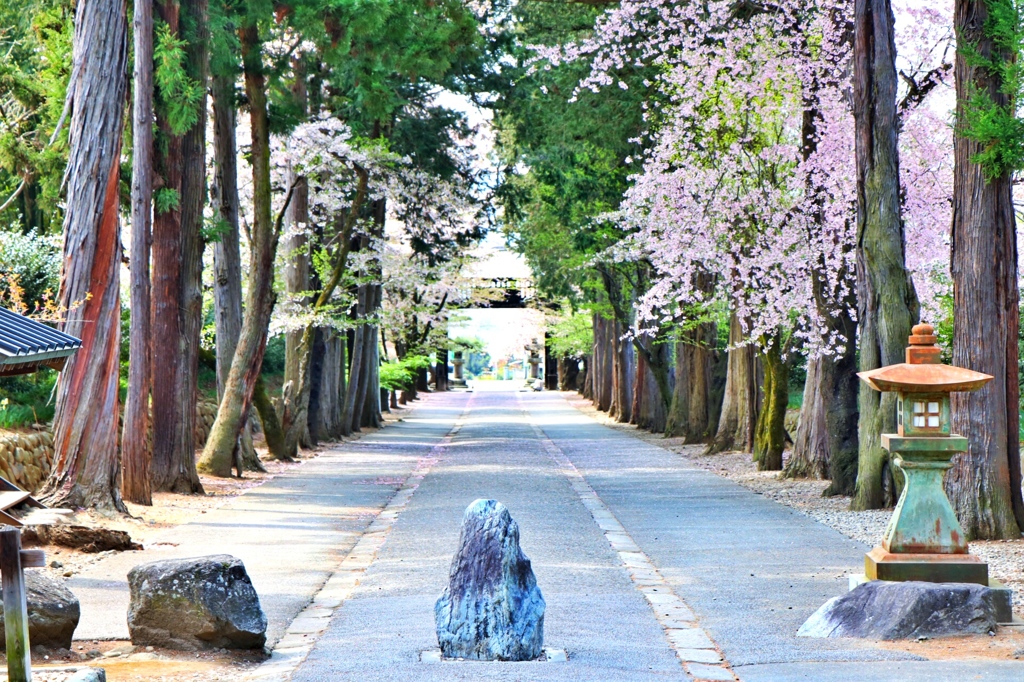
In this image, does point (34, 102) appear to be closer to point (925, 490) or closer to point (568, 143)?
point (568, 143)

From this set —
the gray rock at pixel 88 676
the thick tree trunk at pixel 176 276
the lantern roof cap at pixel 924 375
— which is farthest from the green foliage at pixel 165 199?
the gray rock at pixel 88 676

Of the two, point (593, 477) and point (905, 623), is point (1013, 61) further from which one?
point (593, 477)

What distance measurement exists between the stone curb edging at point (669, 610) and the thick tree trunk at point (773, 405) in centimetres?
635

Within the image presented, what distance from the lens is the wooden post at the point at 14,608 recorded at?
6.95m

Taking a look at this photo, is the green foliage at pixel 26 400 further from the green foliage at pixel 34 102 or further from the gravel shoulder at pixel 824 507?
the gravel shoulder at pixel 824 507

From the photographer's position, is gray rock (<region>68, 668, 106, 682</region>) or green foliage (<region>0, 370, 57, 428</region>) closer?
gray rock (<region>68, 668, 106, 682</region>)

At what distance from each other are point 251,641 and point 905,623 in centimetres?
446

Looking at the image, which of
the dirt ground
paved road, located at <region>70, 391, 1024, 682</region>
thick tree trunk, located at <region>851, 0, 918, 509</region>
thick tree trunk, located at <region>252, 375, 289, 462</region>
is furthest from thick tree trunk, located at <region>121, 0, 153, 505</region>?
thick tree trunk, located at <region>851, 0, 918, 509</region>

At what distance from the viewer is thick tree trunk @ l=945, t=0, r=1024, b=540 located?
1324 cm

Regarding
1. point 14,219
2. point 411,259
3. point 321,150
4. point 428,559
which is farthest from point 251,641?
point 411,259

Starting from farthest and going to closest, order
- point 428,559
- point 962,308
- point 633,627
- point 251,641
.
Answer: point 962,308 < point 428,559 < point 633,627 < point 251,641

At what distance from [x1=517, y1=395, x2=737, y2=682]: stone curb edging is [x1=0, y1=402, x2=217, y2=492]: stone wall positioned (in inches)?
324

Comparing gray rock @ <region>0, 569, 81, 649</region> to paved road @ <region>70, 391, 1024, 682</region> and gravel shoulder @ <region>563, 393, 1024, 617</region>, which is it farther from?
gravel shoulder @ <region>563, 393, 1024, 617</region>

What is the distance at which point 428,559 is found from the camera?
12.0 metres
